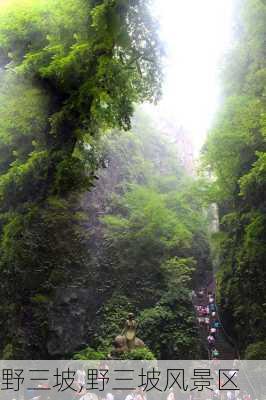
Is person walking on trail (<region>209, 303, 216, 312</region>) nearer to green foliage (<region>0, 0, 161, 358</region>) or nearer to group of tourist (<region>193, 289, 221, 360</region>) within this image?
group of tourist (<region>193, 289, 221, 360</region>)

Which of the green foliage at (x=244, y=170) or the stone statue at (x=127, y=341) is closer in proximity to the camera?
the stone statue at (x=127, y=341)

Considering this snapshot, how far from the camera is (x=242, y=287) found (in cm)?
1645

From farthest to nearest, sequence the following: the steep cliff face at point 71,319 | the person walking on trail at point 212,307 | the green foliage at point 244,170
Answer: the person walking on trail at point 212,307 → the steep cliff face at point 71,319 → the green foliage at point 244,170

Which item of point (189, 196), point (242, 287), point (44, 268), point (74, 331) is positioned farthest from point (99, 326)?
point (189, 196)

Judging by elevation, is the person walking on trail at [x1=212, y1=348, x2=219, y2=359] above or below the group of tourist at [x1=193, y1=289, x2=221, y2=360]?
below

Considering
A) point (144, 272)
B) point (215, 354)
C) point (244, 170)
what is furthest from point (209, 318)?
point (244, 170)

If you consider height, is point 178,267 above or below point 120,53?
below

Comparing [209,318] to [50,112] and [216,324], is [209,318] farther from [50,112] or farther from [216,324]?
[50,112]

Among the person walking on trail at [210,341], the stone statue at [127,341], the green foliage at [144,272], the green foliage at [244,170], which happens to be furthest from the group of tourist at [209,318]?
the stone statue at [127,341]

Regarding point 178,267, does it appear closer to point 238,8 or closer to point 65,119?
point 65,119

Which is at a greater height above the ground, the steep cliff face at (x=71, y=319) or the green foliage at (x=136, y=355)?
the steep cliff face at (x=71, y=319)

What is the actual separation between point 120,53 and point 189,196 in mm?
11237

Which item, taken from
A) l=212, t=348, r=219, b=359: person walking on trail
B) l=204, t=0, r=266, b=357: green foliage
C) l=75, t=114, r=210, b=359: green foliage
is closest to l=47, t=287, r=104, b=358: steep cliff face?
l=75, t=114, r=210, b=359: green foliage

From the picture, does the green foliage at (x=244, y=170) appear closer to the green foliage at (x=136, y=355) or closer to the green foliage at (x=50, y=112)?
the green foliage at (x=50, y=112)
